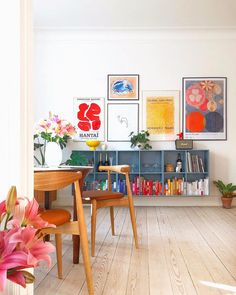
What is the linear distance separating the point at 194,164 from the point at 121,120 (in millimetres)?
1402

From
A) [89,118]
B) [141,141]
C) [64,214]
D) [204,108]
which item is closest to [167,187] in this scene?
[141,141]

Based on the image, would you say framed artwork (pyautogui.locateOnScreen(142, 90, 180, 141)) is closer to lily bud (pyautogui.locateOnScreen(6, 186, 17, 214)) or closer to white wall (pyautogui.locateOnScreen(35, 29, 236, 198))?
white wall (pyautogui.locateOnScreen(35, 29, 236, 198))

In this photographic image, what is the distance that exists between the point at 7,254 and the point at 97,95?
5056 mm

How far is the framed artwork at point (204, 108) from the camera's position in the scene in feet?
18.4

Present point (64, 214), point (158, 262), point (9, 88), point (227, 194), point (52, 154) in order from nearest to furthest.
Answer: point (9, 88)
point (64, 214)
point (158, 262)
point (52, 154)
point (227, 194)

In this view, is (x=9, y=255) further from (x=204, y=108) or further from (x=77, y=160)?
(x=204, y=108)

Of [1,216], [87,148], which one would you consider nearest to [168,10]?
[87,148]

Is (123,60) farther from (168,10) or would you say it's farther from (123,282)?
(123,282)

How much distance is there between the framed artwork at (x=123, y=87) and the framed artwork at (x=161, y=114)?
0.66 ft

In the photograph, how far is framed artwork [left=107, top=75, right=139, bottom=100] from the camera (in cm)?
566

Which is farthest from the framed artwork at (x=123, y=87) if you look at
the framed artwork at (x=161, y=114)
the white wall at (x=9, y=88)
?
the white wall at (x=9, y=88)

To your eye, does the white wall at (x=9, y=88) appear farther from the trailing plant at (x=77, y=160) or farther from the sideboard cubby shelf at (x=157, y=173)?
the sideboard cubby shelf at (x=157, y=173)

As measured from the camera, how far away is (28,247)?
2.70 ft

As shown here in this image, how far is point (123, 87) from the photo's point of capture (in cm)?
568
